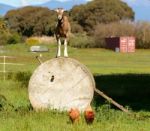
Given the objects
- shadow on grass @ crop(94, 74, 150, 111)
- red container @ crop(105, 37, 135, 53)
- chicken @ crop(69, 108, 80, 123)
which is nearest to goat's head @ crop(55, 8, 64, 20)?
shadow on grass @ crop(94, 74, 150, 111)

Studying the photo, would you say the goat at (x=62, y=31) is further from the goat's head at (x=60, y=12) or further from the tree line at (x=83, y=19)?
the tree line at (x=83, y=19)

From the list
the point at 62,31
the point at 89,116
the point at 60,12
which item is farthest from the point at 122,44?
the point at 89,116

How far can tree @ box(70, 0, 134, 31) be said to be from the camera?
99438mm

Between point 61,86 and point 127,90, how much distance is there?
7656mm

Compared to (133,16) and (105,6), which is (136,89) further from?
(133,16)

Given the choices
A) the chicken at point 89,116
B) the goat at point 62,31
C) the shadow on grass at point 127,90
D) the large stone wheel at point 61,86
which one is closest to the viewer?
the chicken at point 89,116

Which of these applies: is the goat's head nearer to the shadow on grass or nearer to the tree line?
the shadow on grass

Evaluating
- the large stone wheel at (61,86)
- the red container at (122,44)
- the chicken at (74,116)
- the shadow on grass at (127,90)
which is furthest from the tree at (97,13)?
the chicken at (74,116)

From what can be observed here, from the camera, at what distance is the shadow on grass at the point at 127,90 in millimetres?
19172

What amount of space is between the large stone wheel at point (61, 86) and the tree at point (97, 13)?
3236 inches

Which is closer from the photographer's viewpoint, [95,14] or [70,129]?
[70,129]

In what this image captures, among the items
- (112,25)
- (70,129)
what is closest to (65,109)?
(70,129)

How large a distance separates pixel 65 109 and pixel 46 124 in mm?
2716

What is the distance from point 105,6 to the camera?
102 meters
